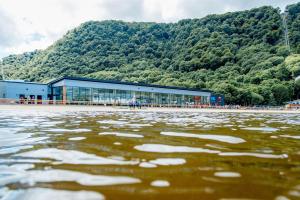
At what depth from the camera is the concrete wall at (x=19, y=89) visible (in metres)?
33.7

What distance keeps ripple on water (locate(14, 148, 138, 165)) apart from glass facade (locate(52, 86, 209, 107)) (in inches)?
975

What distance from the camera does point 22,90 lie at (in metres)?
34.9

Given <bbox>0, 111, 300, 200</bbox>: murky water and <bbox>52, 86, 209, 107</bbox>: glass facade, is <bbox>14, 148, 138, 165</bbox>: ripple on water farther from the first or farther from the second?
<bbox>52, 86, 209, 107</bbox>: glass facade

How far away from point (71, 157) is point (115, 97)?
35.5 m

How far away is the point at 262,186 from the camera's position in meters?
1.67

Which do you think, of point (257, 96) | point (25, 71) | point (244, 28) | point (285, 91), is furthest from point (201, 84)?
point (244, 28)

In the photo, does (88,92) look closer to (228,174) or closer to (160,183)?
(228,174)

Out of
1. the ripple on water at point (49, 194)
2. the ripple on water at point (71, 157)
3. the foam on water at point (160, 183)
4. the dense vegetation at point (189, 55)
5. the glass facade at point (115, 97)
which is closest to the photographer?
the ripple on water at point (49, 194)

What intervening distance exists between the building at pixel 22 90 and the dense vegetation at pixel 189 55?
35.3 meters

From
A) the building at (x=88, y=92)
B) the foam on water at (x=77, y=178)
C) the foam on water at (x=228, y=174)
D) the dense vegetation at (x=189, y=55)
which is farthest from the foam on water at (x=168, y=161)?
the dense vegetation at (x=189, y=55)

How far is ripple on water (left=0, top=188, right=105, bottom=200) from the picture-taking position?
144 centimetres

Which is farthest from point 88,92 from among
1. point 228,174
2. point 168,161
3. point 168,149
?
point 228,174

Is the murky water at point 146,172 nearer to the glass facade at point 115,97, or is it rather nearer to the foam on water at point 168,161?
the foam on water at point 168,161

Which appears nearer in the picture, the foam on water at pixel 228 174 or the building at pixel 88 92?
the foam on water at pixel 228 174
